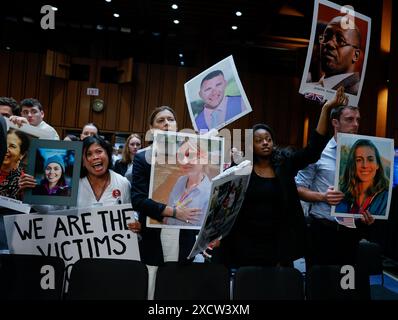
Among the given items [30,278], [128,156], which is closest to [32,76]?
[128,156]

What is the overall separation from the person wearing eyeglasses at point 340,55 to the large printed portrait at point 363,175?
33 centimetres

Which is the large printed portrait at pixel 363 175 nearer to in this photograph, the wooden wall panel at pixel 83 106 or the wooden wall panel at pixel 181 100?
the wooden wall panel at pixel 181 100

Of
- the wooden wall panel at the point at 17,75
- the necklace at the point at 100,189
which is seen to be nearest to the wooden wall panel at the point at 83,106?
the wooden wall panel at the point at 17,75

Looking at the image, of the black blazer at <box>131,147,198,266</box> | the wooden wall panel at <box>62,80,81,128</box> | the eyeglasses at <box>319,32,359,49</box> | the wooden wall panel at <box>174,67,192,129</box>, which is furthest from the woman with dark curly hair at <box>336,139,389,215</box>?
the wooden wall panel at <box>62,80,81,128</box>

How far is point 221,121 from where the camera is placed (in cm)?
220

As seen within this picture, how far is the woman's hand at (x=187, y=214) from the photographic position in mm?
1549

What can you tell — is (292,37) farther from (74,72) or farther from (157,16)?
(74,72)

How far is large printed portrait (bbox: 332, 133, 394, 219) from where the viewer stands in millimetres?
1749

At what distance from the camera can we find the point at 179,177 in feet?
5.24

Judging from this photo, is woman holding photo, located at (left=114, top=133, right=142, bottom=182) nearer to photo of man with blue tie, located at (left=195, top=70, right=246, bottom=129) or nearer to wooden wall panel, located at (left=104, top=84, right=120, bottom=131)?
photo of man with blue tie, located at (left=195, top=70, right=246, bottom=129)

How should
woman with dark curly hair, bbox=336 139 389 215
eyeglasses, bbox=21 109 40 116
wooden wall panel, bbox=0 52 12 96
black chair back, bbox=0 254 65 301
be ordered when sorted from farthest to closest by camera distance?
1. wooden wall panel, bbox=0 52 12 96
2. eyeglasses, bbox=21 109 40 116
3. woman with dark curly hair, bbox=336 139 389 215
4. black chair back, bbox=0 254 65 301

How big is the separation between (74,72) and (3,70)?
164 cm

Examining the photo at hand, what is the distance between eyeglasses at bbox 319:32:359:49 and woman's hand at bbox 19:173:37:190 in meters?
1.60
